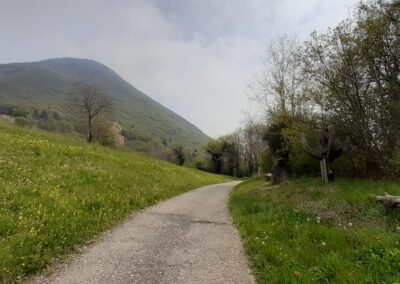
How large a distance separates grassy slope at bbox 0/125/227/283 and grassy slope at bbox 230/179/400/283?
15.9 feet

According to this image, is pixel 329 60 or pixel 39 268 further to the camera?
pixel 329 60

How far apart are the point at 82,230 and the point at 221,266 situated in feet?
14.3

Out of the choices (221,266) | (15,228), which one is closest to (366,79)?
(221,266)

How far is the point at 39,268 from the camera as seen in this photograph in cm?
756

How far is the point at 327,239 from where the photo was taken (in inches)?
374

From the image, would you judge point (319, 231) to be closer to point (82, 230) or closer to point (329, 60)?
point (82, 230)

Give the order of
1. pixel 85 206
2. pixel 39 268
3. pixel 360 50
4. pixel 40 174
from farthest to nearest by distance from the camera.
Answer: pixel 360 50
pixel 40 174
pixel 85 206
pixel 39 268

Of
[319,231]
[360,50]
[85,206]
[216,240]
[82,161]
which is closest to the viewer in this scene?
[319,231]

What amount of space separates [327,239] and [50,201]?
868 cm

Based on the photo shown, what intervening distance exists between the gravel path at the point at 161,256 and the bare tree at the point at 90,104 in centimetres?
6276

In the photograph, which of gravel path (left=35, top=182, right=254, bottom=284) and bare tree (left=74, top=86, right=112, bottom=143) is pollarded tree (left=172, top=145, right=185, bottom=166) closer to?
bare tree (left=74, top=86, right=112, bottom=143)

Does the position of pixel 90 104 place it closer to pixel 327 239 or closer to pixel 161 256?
pixel 161 256

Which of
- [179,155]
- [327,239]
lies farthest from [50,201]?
[179,155]

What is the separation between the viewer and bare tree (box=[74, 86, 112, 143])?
7250cm
